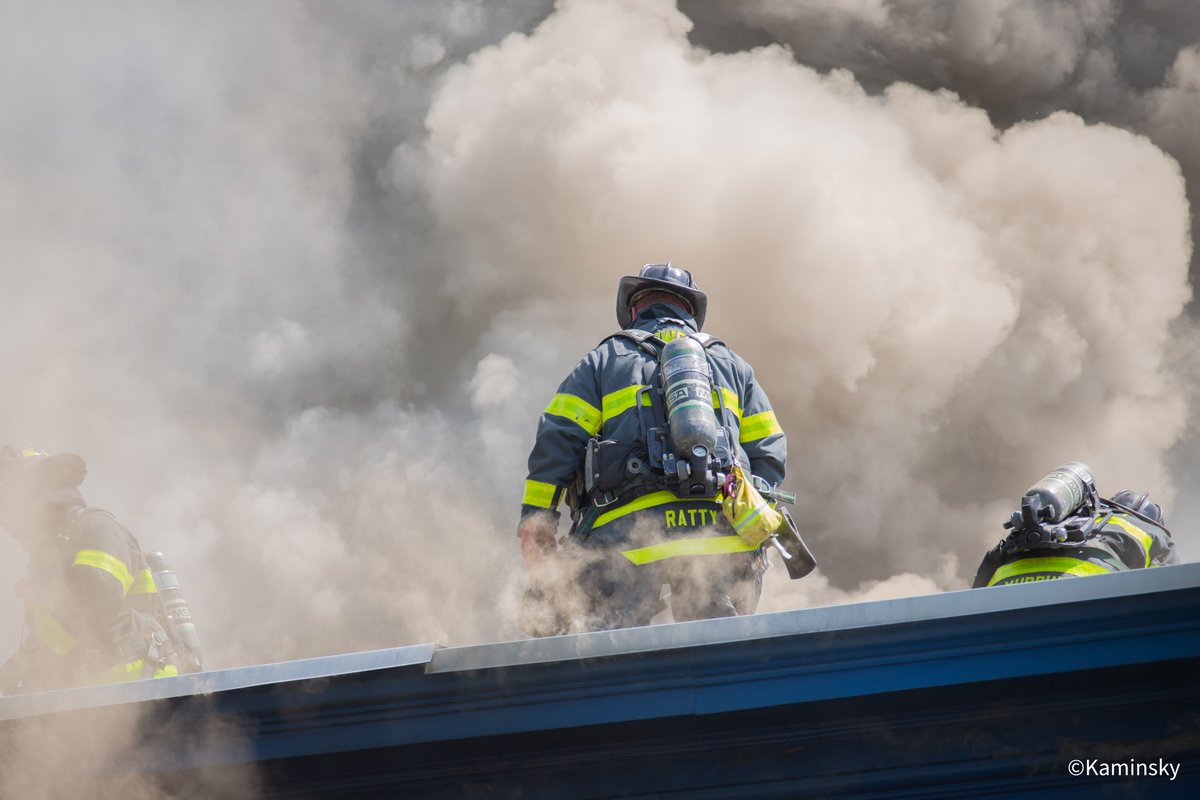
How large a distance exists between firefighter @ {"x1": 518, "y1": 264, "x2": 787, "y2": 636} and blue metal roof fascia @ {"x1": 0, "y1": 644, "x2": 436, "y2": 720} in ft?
4.28

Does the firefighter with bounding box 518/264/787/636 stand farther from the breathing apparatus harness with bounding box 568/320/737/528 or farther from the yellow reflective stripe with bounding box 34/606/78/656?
the yellow reflective stripe with bounding box 34/606/78/656

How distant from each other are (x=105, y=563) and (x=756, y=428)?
11.3 ft

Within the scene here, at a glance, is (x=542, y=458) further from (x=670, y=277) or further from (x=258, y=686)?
(x=258, y=686)

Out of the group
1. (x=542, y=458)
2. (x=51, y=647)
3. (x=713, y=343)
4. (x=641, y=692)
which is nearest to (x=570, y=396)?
(x=542, y=458)

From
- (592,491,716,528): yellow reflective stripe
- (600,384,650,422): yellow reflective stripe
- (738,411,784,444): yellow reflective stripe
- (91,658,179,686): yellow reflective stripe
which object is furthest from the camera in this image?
(91,658,179,686): yellow reflective stripe

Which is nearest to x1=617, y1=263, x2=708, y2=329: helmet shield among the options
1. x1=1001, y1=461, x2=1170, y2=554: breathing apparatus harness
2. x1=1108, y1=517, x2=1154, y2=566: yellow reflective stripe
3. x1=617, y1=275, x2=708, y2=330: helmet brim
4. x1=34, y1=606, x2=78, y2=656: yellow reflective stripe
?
x1=617, y1=275, x2=708, y2=330: helmet brim

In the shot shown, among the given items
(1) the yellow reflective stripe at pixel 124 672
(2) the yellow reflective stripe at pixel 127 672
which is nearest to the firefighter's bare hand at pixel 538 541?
(2) the yellow reflective stripe at pixel 127 672

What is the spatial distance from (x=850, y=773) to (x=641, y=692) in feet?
2.01

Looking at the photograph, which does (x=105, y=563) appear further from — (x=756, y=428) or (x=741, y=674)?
(x=741, y=674)

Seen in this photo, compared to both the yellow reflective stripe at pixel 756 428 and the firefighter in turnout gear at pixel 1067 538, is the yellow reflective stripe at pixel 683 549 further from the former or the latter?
the firefighter in turnout gear at pixel 1067 538

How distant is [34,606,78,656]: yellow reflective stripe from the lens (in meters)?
6.61

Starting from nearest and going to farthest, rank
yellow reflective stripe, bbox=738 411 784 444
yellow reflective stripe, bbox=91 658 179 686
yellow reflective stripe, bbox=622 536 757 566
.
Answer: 1. yellow reflective stripe, bbox=622 536 757 566
2. yellow reflective stripe, bbox=738 411 784 444
3. yellow reflective stripe, bbox=91 658 179 686

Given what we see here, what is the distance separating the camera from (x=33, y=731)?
12.2 feet

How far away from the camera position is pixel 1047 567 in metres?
5.94
